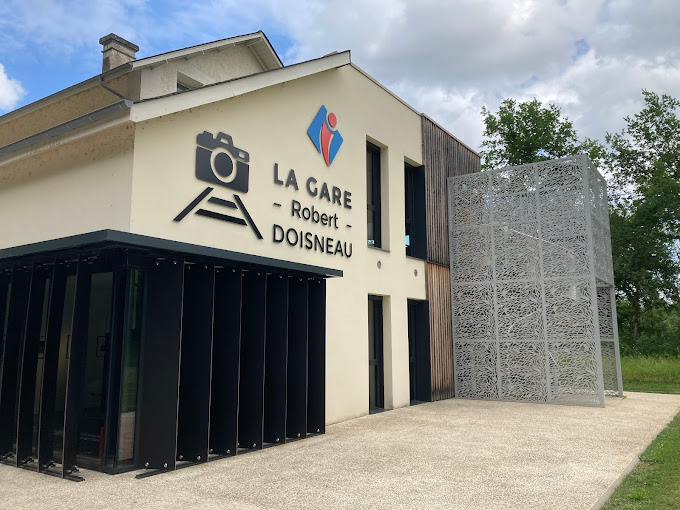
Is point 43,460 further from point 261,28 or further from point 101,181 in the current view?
point 261,28

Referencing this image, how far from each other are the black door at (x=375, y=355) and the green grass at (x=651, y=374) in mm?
8801

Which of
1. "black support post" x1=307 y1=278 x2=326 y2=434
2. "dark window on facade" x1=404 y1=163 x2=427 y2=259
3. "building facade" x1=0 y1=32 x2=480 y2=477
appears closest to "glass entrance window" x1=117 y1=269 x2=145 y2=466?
"building facade" x1=0 y1=32 x2=480 y2=477

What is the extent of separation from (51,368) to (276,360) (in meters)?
2.66

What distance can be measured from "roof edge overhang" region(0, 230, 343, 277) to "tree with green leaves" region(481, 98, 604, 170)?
23.9m

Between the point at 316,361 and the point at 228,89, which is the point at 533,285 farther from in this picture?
the point at 228,89

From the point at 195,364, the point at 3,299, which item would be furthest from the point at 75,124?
the point at 195,364

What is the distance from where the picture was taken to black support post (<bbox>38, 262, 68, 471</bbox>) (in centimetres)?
558

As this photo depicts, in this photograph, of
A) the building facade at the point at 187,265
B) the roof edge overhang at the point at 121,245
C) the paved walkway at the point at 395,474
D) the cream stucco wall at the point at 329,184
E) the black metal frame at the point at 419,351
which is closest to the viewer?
the paved walkway at the point at 395,474

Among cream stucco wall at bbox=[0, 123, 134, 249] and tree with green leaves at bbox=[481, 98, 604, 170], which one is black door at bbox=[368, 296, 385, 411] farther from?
tree with green leaves at bbox=[481, 98, 604, 170]

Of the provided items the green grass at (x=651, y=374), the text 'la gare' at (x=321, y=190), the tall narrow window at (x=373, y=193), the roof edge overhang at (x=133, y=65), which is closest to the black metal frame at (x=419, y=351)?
the tall narrow window at (x=373, y=193)

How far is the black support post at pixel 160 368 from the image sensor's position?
18.3 ft

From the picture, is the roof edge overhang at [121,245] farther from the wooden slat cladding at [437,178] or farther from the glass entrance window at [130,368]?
the wooden slat cladding at [437,178]

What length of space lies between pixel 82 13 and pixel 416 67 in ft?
28.8

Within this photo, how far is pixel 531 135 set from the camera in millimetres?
27516
